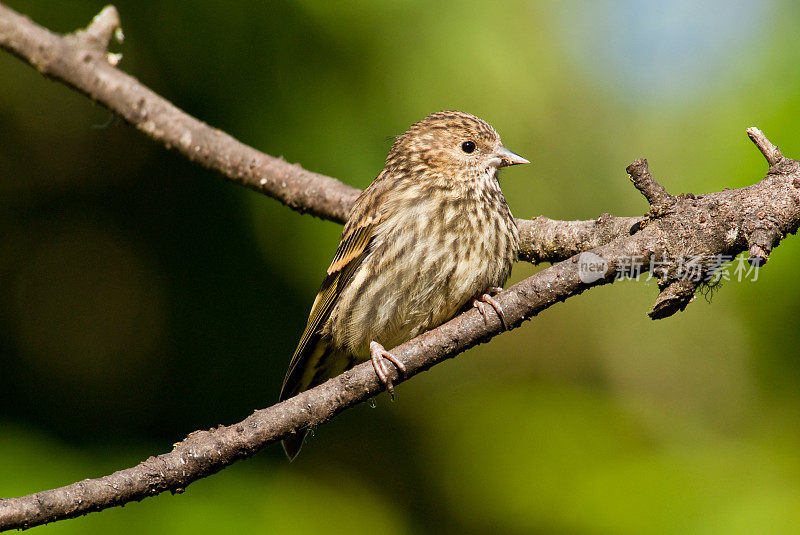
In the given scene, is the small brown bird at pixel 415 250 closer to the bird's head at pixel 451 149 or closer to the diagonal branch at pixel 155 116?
the bird's head at pixel 451 149

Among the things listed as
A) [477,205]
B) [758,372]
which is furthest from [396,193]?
[758,372]

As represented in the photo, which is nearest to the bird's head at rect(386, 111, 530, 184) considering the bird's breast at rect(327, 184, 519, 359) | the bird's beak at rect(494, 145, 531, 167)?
the bird's beak at rect(494, 145, 531, 167)

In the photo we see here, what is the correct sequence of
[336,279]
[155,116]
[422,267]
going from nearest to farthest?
[422,267], [336,279], [155,116]

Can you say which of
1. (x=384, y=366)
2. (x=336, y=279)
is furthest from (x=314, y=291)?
(x=384, y=366)

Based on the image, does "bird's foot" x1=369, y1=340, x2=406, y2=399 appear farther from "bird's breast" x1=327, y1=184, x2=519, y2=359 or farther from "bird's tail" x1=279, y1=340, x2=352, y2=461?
"bird's tail" x1=279, y1=340, x2=352, y2=461

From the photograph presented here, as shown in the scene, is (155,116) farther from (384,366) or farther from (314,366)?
(384,366)

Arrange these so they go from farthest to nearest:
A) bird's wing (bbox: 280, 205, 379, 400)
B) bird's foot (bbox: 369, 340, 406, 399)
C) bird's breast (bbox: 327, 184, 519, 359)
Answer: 1. bird's wing (bbox: 280, 205, 379, 400)
2. bird's breast (bbox: 327, 184, 519, 359)
3. bird's foot (bbox: 369, 340, 406, 399)

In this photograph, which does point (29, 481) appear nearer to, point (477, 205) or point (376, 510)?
point (376, 510)
